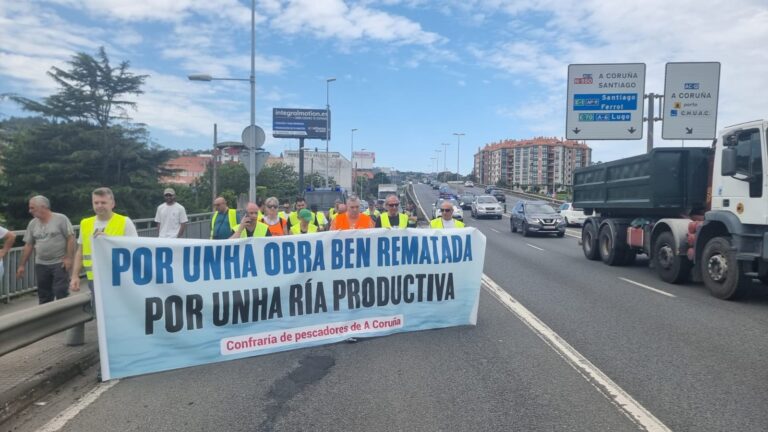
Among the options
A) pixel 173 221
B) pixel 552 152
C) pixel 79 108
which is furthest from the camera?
pixel 552 152

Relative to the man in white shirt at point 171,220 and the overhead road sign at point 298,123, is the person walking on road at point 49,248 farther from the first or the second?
the overhead road sign at point 298,123

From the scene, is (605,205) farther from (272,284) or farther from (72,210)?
(72,210)

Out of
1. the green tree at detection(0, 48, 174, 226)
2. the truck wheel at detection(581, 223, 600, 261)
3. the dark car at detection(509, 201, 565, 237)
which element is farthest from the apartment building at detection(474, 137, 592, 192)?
the truck wheel at detection(581, 223, 600, 261)

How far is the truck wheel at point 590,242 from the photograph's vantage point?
15.3 m

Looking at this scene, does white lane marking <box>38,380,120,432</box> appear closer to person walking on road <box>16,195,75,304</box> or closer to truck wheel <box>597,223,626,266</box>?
person walking on road <box>16,195,75,304</box>

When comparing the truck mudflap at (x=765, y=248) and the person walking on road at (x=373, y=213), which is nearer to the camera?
the truck mudflap at (x=765, y=248)

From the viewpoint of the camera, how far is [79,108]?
1597 inches

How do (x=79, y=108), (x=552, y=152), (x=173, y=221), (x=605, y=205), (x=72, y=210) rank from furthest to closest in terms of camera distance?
1. (x=552, y=152)
2. (x=79, y=108)
3. (x=72, y=210)
4. (x=605, y=205)
5. (x=173, y=221)

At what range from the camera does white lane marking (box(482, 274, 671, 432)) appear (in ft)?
13.2

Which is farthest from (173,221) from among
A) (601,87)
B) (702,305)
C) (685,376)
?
(601,87)

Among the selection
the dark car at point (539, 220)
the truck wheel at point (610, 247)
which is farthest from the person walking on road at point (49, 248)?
the dark car at point (539, 220)

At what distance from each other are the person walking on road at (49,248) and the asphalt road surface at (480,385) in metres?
1.68

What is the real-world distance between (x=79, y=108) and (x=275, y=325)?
4173cm

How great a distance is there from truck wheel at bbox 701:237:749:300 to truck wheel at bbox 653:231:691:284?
95 cm
